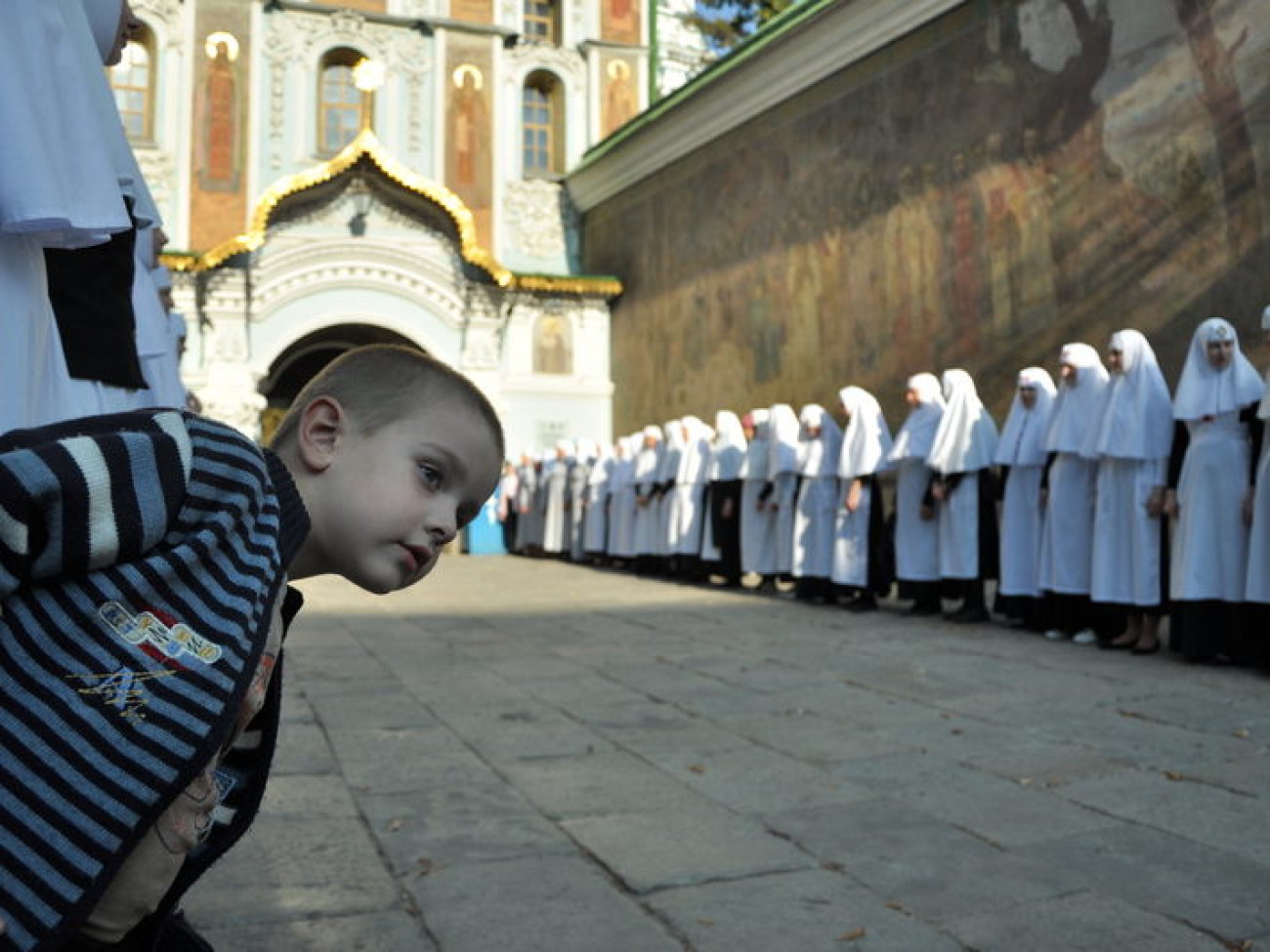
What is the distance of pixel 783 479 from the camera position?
11805mm

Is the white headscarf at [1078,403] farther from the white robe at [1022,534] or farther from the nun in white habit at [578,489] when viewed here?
the nun in white habit at [578,489]

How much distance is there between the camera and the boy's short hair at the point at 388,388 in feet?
4.37

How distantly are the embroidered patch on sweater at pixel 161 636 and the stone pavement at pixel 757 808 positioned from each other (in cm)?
141

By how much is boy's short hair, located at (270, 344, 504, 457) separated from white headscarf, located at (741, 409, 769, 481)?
425 inches

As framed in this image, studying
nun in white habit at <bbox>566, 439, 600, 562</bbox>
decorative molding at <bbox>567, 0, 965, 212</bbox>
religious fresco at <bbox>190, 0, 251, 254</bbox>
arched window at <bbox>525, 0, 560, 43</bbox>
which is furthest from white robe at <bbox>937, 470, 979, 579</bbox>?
arched window at <bbox>525, 0, 560, 43</bbox>

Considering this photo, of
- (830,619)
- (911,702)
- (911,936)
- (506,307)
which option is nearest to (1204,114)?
(830,619)

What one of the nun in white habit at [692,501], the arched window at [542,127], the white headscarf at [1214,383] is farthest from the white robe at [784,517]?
the arched window at [542,127]

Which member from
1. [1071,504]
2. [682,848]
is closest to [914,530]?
[1071,504]

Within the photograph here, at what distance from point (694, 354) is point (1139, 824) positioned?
1455 centimetres

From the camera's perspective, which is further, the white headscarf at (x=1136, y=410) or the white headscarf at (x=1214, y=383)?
the white headscarf at (x=1136, y=410)

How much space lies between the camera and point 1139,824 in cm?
318

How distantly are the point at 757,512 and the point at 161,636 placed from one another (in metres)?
11.1

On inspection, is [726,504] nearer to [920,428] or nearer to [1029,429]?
[920,428]

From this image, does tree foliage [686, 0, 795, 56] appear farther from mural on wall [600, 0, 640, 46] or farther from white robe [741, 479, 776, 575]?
white robe [741, 479, 776, 575]
